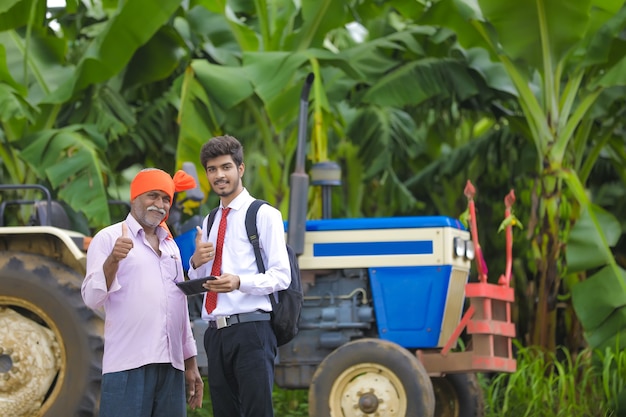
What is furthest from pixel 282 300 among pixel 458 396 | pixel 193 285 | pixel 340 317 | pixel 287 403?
pixel 287 403

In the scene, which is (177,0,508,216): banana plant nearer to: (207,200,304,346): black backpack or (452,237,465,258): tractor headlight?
(452,237,465,258): tractor headlight

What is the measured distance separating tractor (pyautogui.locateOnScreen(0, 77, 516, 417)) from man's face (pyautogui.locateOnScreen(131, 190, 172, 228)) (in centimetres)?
188

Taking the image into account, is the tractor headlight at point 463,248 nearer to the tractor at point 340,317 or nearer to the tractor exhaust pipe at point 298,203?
the tractor at point 340,317

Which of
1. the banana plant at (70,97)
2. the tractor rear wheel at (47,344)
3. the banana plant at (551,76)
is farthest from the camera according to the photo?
the banana plant at (70,97)

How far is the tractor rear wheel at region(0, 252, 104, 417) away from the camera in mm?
6098

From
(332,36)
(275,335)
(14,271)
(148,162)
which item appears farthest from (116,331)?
(332,36)

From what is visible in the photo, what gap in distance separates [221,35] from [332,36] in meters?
2.47

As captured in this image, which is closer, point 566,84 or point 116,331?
point 116,331

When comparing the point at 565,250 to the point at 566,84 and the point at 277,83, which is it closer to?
the point at 566,84

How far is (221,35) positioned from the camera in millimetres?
10383

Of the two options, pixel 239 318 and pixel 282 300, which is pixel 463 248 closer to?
pixel 282 300

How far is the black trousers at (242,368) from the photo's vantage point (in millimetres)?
4559

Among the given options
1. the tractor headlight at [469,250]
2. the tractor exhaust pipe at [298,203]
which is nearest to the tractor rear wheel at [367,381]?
the tractor exhaust pipe at [298,203]

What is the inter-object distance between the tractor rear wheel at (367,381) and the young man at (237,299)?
1.77 metres
